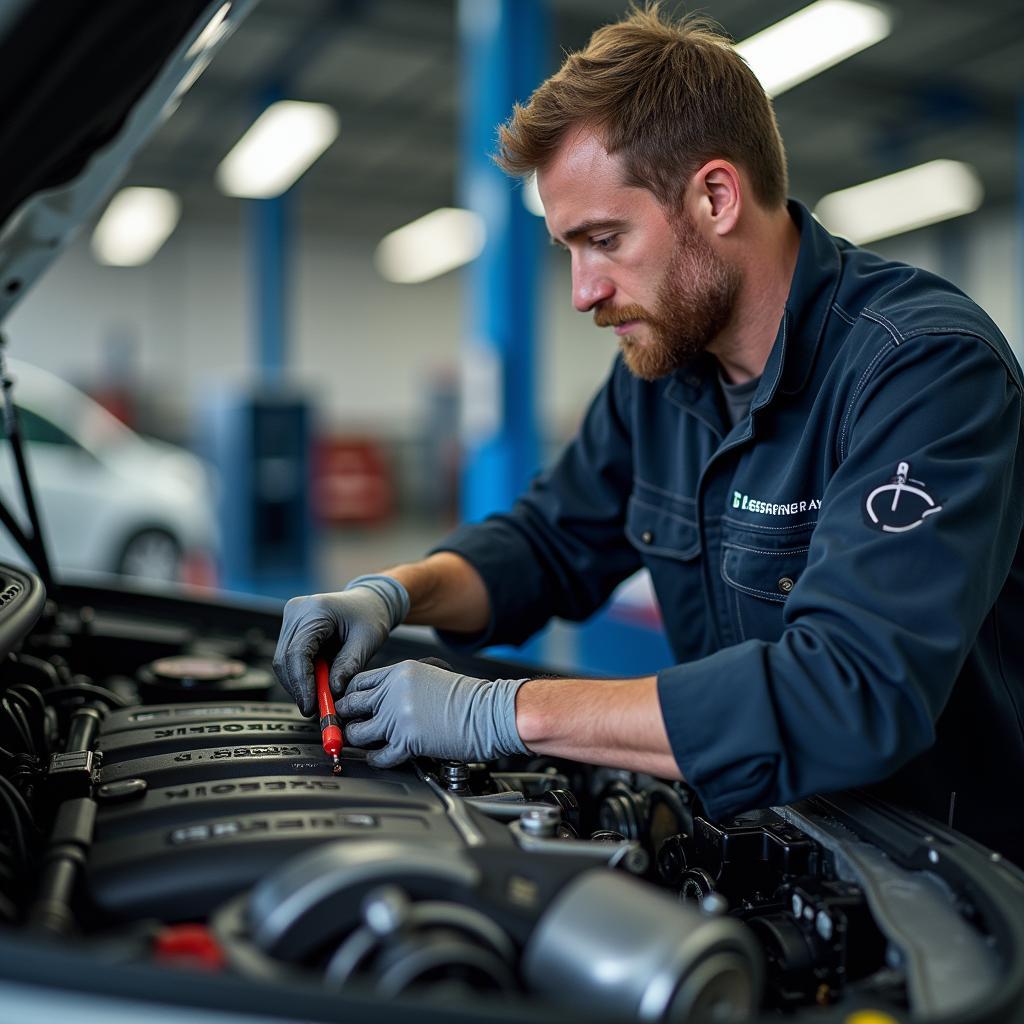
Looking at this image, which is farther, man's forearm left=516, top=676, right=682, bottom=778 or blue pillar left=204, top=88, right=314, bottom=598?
blue pillar left=204, top=88, right=314, bottom=598

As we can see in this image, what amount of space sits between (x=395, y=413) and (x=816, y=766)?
13161mm

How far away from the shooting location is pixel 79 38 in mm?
1041

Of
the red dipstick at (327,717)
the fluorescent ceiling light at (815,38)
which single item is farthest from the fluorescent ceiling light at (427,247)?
the red dipstick at (327,717)

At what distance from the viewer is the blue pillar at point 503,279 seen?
3506 millimetres

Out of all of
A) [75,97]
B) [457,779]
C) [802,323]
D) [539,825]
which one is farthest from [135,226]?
[539,825]

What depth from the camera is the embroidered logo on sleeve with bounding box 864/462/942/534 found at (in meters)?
1.03

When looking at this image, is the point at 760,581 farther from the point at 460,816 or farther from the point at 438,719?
the point at 460,816

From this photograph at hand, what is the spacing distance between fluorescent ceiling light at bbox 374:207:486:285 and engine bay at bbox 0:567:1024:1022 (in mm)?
10432

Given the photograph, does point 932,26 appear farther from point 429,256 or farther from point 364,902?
point 429,256

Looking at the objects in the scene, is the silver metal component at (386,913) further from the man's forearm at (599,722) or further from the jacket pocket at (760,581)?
the jacket pocket at (760,581)

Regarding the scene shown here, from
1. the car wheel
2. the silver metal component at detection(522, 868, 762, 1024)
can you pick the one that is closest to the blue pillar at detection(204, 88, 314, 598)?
the car wheel

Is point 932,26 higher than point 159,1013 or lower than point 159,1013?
higher

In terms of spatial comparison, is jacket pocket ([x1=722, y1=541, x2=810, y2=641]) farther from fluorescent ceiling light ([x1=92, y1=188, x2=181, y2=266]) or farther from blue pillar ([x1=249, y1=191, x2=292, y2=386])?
fluorescent ceiling light ([x1=92, y1=188, x2=181, y2=266])

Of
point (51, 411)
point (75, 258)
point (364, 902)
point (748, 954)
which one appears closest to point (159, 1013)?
point (364, 902)
